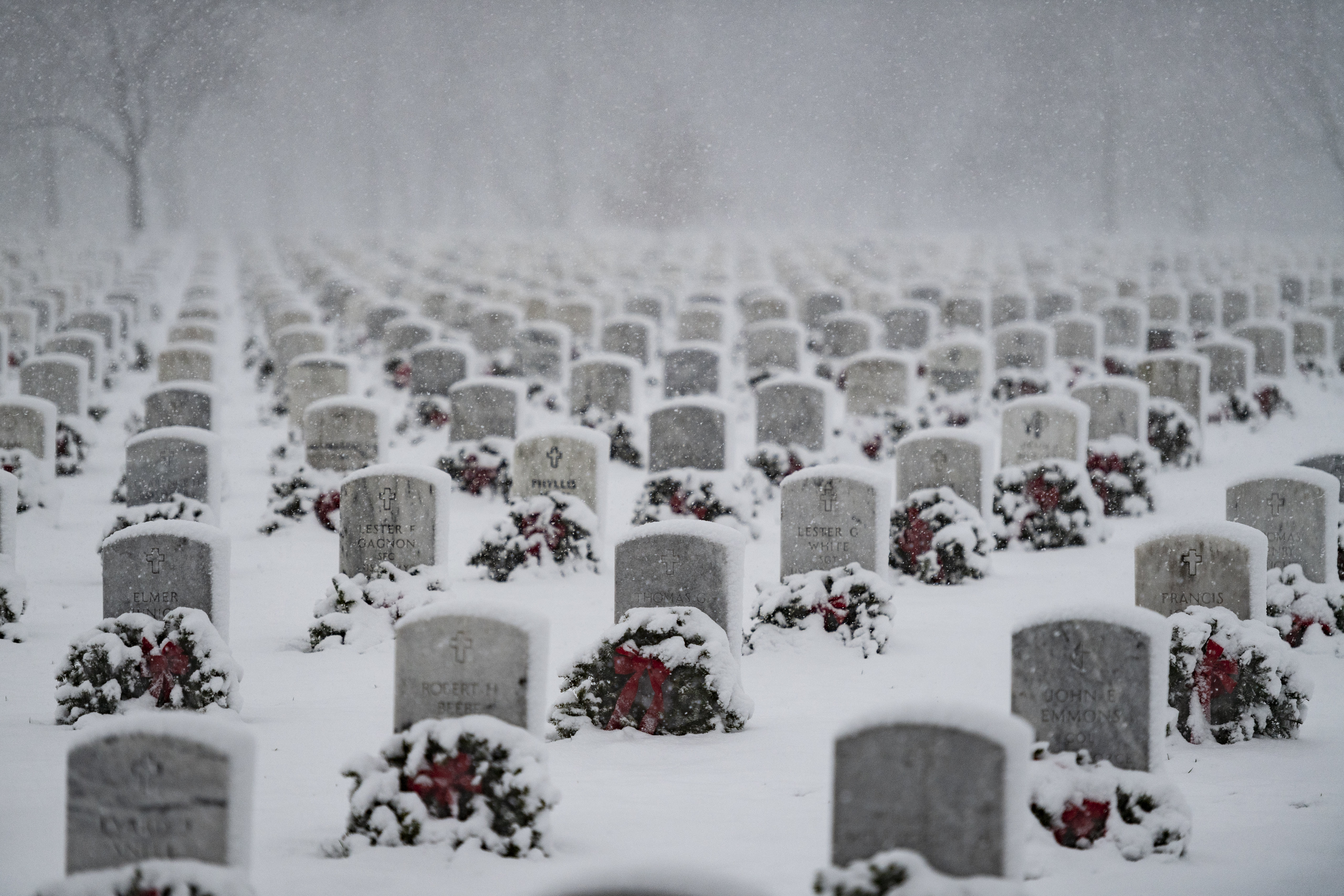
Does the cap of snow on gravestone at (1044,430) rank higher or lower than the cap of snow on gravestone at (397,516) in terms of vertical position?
higher

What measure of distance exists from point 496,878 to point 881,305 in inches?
843

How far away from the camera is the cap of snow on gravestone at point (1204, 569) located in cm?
820

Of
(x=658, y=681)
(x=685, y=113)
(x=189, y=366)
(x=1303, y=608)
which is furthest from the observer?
(x=685, y=113)

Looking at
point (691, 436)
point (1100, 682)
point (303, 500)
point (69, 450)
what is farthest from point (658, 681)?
point (69, 450)

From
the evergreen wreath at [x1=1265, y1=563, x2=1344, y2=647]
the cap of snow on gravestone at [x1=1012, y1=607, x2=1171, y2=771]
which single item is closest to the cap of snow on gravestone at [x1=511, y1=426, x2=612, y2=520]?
the evergreen wreath at [x1=1265, y1=563, x2=1344, y2=647]

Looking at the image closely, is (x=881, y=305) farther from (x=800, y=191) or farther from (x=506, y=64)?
(x=800, y=191)

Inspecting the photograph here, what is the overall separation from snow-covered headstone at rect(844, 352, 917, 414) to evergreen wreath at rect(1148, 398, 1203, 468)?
9.24 feet

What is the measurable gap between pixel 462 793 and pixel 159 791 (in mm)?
1385

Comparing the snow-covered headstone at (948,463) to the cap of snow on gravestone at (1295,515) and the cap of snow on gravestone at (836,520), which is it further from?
the cap of snow on gravestone at (1295,515)

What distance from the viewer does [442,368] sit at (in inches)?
726

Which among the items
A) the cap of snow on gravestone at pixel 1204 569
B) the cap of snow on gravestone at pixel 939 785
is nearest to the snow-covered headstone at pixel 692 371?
the cap of snow on gravestone at pixel 1204 569

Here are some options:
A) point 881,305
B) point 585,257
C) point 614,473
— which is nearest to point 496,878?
point 614,473

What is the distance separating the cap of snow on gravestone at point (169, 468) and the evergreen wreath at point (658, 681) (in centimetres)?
520

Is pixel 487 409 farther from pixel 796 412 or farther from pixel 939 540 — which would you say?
pixel 939 540
